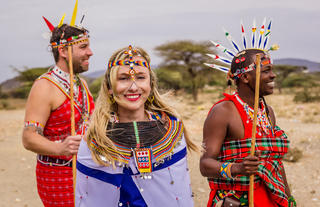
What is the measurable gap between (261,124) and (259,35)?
72cm

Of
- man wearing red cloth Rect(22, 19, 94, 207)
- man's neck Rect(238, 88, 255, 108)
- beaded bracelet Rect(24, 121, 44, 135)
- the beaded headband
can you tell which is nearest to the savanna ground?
the beaded headband

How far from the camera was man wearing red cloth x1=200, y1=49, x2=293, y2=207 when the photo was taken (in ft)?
8.87

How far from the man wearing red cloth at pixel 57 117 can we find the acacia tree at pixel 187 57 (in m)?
26.1

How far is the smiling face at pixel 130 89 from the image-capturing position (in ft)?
7.65

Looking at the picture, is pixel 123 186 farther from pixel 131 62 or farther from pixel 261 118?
pixel 261 118

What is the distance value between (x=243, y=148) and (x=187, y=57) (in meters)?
27.6

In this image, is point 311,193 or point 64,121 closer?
point 64,121

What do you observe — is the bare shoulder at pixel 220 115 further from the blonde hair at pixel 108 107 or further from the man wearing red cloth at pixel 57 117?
the man wearing red cloth at pixel 57 117

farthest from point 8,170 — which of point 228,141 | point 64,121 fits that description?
point 228,141

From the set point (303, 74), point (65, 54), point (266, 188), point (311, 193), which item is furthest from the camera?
point (303, 74)

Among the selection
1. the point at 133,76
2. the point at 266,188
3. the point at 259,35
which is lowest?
the point at 266,188

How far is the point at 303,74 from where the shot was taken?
136 feet

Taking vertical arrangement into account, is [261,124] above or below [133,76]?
below

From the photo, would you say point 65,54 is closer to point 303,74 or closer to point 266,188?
point 266,188
